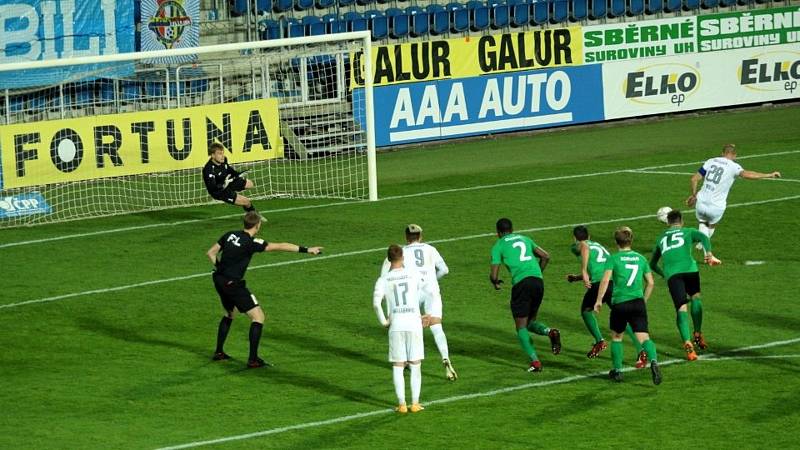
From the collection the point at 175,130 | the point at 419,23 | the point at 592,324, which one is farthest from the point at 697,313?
the point at 419,23

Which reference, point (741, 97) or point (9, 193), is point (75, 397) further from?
point (741, 97)

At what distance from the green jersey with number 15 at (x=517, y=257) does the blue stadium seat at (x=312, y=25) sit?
2133cm

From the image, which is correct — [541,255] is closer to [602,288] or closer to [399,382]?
[602,288]

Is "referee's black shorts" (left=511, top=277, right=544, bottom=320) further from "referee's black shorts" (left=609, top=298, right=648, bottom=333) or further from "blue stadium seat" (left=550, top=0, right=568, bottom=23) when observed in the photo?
"blue stadium seat" (left=550, top=0, right=568, bottom=23)

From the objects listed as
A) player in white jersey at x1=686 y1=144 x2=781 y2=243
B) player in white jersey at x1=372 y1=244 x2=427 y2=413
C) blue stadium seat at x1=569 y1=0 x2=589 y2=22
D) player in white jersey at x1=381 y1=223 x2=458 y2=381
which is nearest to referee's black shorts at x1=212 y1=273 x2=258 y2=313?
player in white jersey at x1=381 y1=223 x2=458 y2=381

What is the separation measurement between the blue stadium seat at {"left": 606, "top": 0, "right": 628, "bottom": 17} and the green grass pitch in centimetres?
1321

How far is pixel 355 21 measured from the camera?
37.8 meters

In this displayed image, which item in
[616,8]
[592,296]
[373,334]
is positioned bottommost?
[373,334]

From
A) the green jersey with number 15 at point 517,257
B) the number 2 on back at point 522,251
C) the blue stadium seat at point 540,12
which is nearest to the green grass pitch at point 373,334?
the green jersey with number 15 at point 517,257

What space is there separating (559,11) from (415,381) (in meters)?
28.8

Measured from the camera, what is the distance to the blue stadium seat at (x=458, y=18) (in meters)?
40.1

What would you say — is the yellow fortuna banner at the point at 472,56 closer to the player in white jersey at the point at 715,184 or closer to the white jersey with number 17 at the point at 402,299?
the player in white jersey at the point at 715,184

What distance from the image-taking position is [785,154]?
32.4 metres

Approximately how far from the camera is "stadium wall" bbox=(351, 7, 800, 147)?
3466cm
